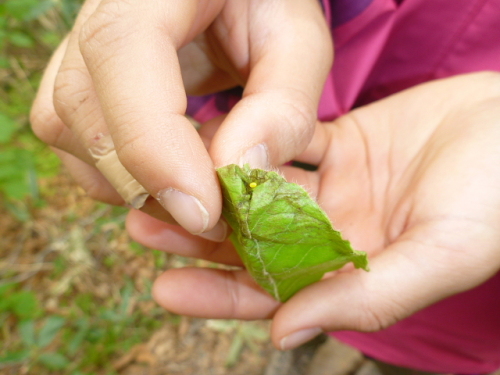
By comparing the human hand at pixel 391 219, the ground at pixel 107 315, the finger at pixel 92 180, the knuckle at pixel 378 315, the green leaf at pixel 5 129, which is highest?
the green leaf at pixel 5 129

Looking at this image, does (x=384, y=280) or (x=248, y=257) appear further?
(x=384, y=280)

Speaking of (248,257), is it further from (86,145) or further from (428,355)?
(428,355)

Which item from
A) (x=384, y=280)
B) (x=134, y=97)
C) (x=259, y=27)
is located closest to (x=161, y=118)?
(x=134, y=97)

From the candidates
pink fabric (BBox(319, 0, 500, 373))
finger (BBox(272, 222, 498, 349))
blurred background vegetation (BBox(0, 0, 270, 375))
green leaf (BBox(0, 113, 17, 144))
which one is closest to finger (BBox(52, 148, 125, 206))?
green leaf (BBox(0, 113, 17, 144))

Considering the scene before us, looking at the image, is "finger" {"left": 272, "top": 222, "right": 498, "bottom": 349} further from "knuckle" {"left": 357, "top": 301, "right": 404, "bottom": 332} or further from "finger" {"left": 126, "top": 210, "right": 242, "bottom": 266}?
"finger" {"left": 126, "top": 210, "right": 242, "bottom": 266}

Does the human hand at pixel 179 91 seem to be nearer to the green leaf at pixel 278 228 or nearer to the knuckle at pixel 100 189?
the green leaf at pixel 278 228

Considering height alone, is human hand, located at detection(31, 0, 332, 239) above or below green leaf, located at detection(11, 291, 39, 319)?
above

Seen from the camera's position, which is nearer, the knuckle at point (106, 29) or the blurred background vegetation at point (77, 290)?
the knuckle at point (106, 29)

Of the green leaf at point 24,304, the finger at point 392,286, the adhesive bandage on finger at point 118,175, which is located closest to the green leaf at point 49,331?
the green leaf at point 24,304
